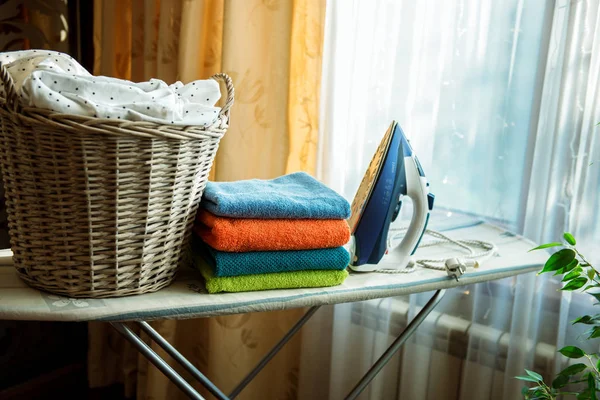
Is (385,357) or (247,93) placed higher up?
(247,93)

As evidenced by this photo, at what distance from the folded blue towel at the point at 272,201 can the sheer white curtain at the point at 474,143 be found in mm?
456

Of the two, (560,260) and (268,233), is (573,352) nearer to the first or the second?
(560,260)

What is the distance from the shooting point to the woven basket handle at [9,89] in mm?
667

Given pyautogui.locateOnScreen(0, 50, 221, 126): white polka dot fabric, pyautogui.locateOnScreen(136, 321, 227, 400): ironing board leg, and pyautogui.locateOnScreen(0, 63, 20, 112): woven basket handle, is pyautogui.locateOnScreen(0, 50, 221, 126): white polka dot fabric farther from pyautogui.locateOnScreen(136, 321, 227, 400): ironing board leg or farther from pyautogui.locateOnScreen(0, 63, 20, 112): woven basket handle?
pyautogui.locateOnScreen(136, 321, 227, 400): ironing board leg

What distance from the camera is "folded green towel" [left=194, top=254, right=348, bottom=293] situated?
0.80 m

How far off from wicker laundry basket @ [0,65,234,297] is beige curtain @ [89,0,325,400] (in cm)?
63

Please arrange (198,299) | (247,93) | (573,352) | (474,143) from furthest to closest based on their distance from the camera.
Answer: (247,93), (474,143), (573,352), (198,299)

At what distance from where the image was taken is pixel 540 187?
3.73 ft

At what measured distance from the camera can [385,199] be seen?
0.92m

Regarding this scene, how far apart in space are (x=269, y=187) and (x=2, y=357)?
118 centimetres

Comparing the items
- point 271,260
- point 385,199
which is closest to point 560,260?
point 385,199

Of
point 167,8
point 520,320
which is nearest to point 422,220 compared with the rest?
point 520,320

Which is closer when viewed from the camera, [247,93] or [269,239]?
[269,239]

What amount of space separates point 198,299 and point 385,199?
0.33 meters
